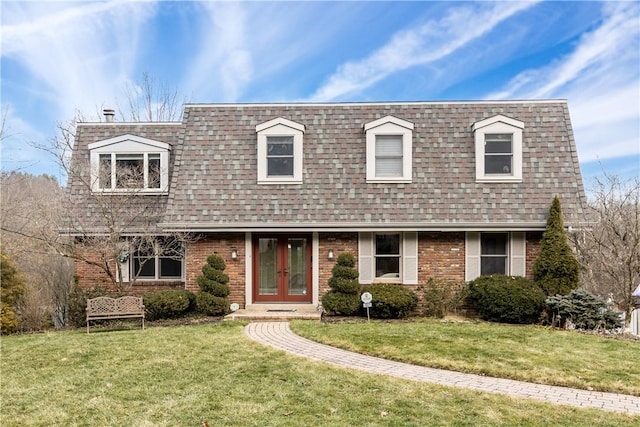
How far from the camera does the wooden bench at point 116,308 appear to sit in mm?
10633

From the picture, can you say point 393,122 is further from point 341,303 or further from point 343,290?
point 341,303

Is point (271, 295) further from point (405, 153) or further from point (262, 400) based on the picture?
point (262, 400)

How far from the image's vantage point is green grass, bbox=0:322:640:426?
16.6 feet

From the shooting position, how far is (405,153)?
41.7 feet

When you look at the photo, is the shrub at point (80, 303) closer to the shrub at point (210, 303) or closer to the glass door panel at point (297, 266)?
the shrub at point (210, 303)

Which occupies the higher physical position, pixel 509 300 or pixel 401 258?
pixel 401 258

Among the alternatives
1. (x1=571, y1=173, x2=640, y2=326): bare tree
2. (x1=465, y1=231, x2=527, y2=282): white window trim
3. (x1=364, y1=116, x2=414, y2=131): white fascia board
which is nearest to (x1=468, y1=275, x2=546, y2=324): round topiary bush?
(x1=465, y1=231, x2=527, y2=282): white window trim

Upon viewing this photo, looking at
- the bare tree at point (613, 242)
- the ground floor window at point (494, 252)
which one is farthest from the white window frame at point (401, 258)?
the bare tree at point (613, 242)

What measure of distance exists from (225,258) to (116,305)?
3201 millimetres

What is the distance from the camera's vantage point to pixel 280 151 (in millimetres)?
13039

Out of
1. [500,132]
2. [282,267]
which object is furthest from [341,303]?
[500,132]

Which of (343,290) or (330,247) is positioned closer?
(343,290)

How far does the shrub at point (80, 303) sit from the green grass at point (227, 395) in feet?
12.4

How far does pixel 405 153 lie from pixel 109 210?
9365 millimetres
